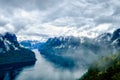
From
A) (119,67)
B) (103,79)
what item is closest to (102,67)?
(119,67)

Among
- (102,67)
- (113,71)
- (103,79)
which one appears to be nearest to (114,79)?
(103,79)

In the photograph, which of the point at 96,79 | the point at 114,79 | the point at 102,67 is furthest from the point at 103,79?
the point at 102,67

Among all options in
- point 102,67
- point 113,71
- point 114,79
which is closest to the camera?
point 114,79

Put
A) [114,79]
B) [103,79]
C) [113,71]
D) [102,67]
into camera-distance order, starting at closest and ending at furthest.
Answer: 1. [114,79]
2. [103,79]
3. [113,71]
4. [102,67]

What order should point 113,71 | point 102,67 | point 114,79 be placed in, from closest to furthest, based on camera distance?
1. point 114,79
2. point 113,71
3. point 102,67

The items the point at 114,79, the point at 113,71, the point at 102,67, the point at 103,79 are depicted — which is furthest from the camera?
the point at 102,67

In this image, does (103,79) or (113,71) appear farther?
(113,71)

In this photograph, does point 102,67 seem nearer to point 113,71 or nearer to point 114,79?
point 113,71

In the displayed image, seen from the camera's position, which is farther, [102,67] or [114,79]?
[102,67]

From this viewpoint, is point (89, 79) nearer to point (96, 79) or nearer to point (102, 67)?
point (96, 79)
